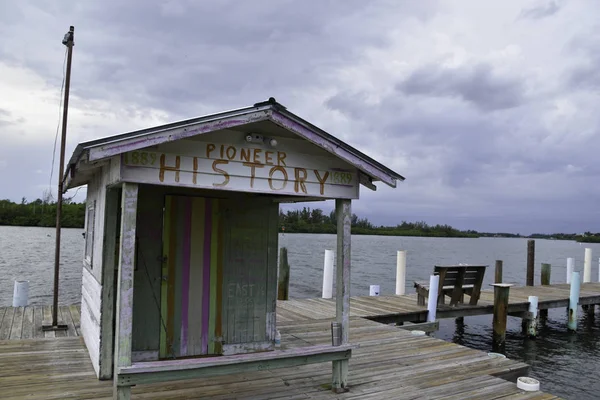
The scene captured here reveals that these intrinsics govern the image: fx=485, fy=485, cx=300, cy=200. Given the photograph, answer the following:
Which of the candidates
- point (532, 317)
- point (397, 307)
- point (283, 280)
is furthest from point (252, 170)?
point (532, 317)

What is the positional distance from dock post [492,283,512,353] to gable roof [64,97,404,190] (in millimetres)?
7432

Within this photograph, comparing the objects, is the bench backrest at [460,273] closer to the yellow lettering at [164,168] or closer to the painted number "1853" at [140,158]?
the yellow lettering at [164,168]

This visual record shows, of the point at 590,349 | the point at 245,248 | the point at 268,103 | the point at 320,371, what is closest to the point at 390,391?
the point at 320,371

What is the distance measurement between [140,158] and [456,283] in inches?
370

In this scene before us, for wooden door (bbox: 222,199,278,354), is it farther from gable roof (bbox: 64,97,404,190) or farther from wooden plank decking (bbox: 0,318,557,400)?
gable roof (bbox: 64,97,404,190)

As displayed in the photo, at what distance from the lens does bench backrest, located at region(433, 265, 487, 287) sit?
11.4m

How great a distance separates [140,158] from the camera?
458 cm

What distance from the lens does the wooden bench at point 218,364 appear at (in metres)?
4.37

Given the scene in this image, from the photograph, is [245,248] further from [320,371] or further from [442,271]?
[442,271]

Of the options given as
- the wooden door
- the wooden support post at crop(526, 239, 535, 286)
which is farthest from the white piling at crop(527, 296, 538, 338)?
the wooden door

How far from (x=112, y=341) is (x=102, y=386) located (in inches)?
19.4

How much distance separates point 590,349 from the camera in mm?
13695

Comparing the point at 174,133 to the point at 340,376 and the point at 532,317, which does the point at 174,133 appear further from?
the point at 532,317

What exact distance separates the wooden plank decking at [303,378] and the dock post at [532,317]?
22.7 ft
